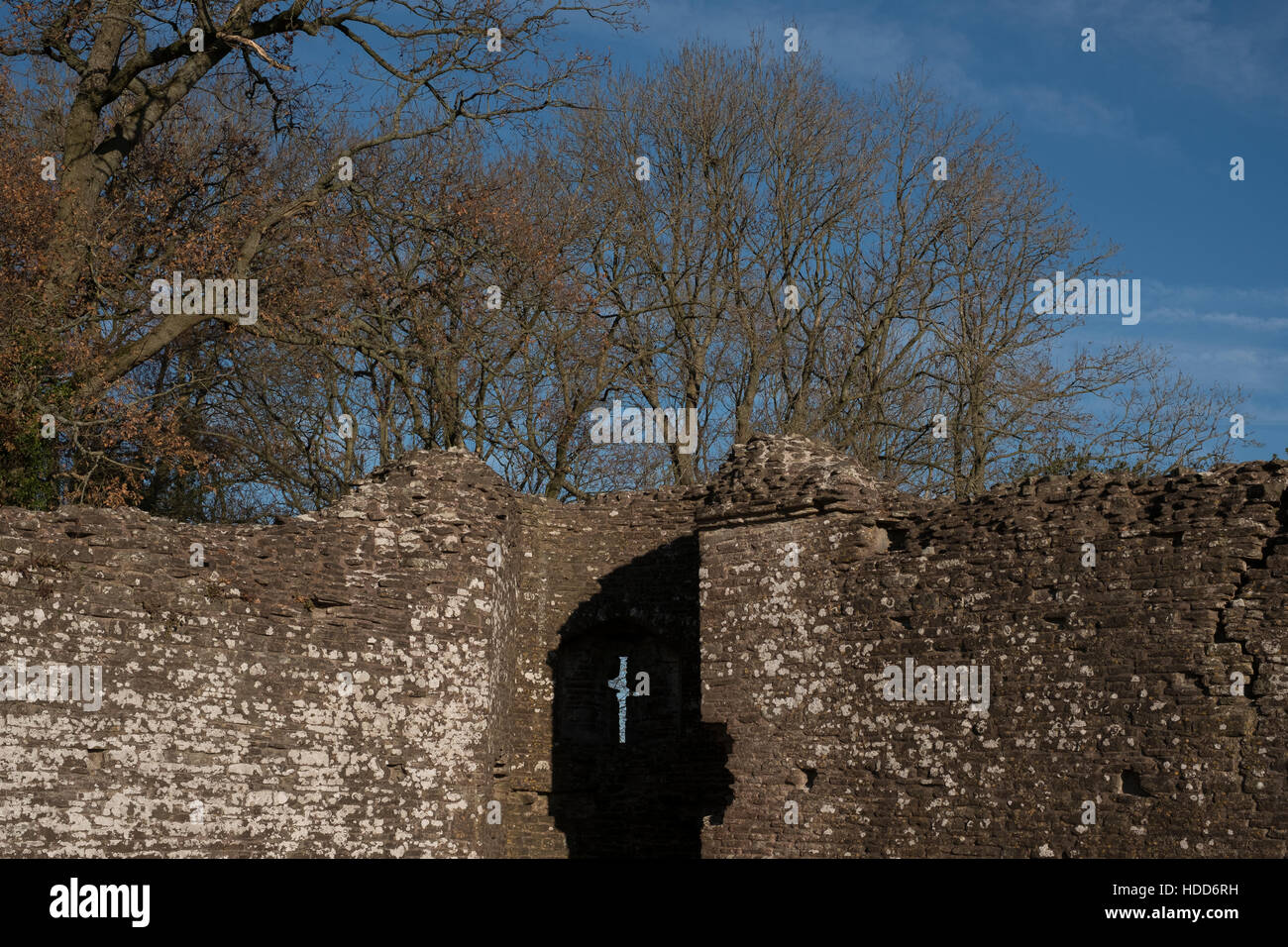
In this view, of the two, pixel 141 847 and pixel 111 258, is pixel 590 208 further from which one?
pixel 141 847

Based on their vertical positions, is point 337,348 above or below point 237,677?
above

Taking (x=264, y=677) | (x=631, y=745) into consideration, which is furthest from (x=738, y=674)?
(x=264, y=677)

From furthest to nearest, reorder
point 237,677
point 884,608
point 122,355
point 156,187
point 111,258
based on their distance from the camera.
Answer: point 156,187, point 111,258, point 122,355, point 884,608, point 237,677

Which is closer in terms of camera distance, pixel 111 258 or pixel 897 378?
pixel 111 258

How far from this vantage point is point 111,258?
2002cm

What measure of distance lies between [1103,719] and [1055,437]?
14926 mm

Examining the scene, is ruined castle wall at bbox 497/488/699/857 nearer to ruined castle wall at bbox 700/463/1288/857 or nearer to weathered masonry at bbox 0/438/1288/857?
weathered masonry at bbox 0/438/1288/857

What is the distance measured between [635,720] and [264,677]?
562cm

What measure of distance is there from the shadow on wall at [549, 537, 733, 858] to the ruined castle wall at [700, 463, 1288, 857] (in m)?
1.94

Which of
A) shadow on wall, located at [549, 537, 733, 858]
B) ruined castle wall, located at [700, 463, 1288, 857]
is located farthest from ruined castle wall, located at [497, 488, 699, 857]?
ruined castle wall, located at [700, 463, 1288, 857]

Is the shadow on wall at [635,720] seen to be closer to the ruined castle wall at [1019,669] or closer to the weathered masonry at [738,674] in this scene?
the weathered masonry at [738,674]

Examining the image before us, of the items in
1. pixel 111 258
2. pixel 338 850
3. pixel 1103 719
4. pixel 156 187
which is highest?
pixel 156 187

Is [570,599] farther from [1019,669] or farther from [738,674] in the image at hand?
[1019,669]

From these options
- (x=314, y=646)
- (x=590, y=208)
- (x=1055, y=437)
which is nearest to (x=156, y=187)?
(x=590, y=208)
